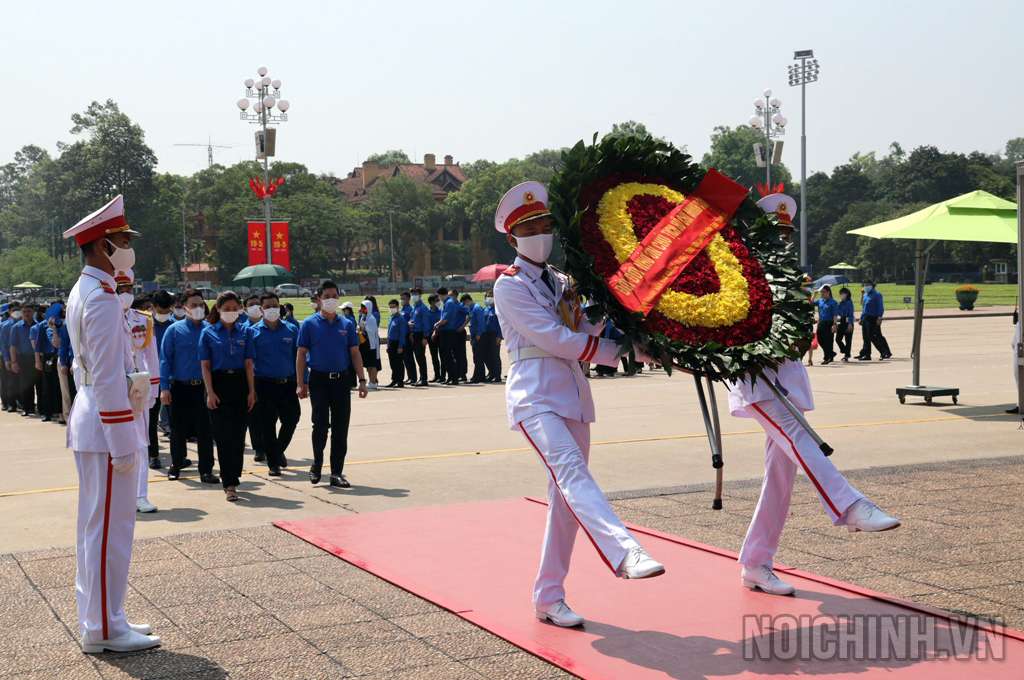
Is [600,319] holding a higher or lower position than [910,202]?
lower

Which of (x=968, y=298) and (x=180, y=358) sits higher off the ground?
(x=968, y=298)

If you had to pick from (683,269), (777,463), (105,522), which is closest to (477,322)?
(777,463)

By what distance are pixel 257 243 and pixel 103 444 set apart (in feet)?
93.7

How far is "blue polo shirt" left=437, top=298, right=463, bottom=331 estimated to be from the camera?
819 inches

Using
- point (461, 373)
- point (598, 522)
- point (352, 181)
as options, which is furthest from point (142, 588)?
point (352, 181)

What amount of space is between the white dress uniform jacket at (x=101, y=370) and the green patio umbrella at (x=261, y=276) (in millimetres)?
23843

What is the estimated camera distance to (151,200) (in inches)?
3403

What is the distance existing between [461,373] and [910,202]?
3489 inches

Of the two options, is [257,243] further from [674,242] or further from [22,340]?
[674,242]

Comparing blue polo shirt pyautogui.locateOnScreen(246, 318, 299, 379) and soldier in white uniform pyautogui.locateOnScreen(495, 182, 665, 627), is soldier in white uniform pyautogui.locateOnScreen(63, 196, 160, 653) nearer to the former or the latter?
soldier in white uniform pyautogui.locateOnScreen(495, 182, 665, 627)

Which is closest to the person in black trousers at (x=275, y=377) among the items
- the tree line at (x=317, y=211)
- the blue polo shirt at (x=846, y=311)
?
the blue polo shirt at (x=846, y=311)

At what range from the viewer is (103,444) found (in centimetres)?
509

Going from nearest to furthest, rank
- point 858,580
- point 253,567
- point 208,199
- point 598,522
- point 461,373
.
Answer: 1. point 598,522
2. point 858,580
3. point 253,567
4. point 461,373
5. point 208,199

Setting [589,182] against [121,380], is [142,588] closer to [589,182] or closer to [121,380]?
[121,380]
